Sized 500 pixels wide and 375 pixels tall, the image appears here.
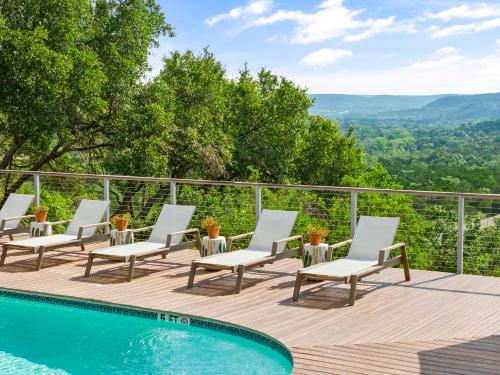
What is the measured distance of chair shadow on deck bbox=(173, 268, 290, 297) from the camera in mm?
7530

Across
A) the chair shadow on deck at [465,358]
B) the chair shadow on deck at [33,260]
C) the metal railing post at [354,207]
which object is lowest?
the chair shadow on deck at [465,358]

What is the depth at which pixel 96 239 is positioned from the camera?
9.33 m

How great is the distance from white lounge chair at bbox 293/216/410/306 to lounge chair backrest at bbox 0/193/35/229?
5.15 meters

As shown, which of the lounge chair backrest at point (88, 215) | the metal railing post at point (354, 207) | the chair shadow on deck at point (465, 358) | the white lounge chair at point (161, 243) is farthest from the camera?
the lounge chair backrest at point (88, 215)

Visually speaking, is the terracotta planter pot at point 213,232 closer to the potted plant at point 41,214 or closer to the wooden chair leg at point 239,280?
the wooden chair leg at point 239,280

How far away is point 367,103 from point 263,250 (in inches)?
3771

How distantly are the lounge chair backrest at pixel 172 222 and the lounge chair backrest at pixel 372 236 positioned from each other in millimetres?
2211

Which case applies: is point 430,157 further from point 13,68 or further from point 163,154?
point 13,68

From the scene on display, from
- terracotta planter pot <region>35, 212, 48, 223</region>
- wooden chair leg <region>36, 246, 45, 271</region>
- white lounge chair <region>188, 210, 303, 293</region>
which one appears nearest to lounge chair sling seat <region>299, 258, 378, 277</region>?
white lounge chair <region>188, 210, 303, 293</region>

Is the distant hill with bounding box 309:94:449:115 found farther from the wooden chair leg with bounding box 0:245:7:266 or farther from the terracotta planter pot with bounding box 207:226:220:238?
the wooden chair leg with bounding box 0:245:7:266

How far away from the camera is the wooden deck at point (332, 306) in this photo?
522 cm

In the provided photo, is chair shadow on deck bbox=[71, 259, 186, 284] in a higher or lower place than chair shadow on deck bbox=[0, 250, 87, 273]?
lower

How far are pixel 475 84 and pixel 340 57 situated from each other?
39.4ft

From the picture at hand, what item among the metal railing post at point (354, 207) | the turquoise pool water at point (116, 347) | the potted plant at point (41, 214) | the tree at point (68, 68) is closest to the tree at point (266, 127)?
the tree at point (68, 68)
